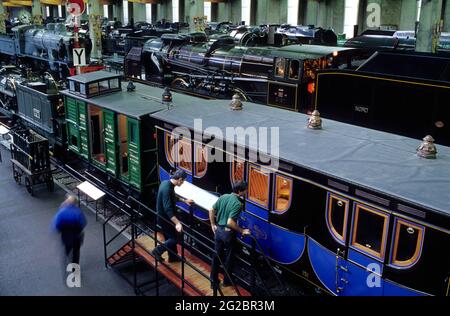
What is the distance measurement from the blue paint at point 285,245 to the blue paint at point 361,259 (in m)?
0.84

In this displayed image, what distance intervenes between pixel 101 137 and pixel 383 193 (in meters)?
8.27

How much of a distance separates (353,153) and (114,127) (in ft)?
19.1

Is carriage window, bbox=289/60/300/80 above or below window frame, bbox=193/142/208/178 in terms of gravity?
above

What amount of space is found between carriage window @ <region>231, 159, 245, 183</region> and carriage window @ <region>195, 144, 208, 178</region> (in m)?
0.69

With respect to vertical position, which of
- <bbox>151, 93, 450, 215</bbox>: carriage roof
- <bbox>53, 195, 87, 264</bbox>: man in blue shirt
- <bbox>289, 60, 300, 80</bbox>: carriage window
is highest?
<bbox>289, 60, 300, 80</bbox>: carriage window

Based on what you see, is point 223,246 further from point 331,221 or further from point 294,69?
point 294,69

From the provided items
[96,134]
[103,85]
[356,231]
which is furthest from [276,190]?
[103,85]

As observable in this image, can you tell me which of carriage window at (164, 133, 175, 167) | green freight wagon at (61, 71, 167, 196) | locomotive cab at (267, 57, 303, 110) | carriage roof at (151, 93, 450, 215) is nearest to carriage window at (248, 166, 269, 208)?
carriage roof at (151, 93, 450, 215)

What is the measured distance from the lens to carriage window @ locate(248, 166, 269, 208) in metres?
6.84

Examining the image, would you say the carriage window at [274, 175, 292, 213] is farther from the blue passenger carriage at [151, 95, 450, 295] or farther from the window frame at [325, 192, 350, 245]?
the window frame at [325, 192, 350, 245]
